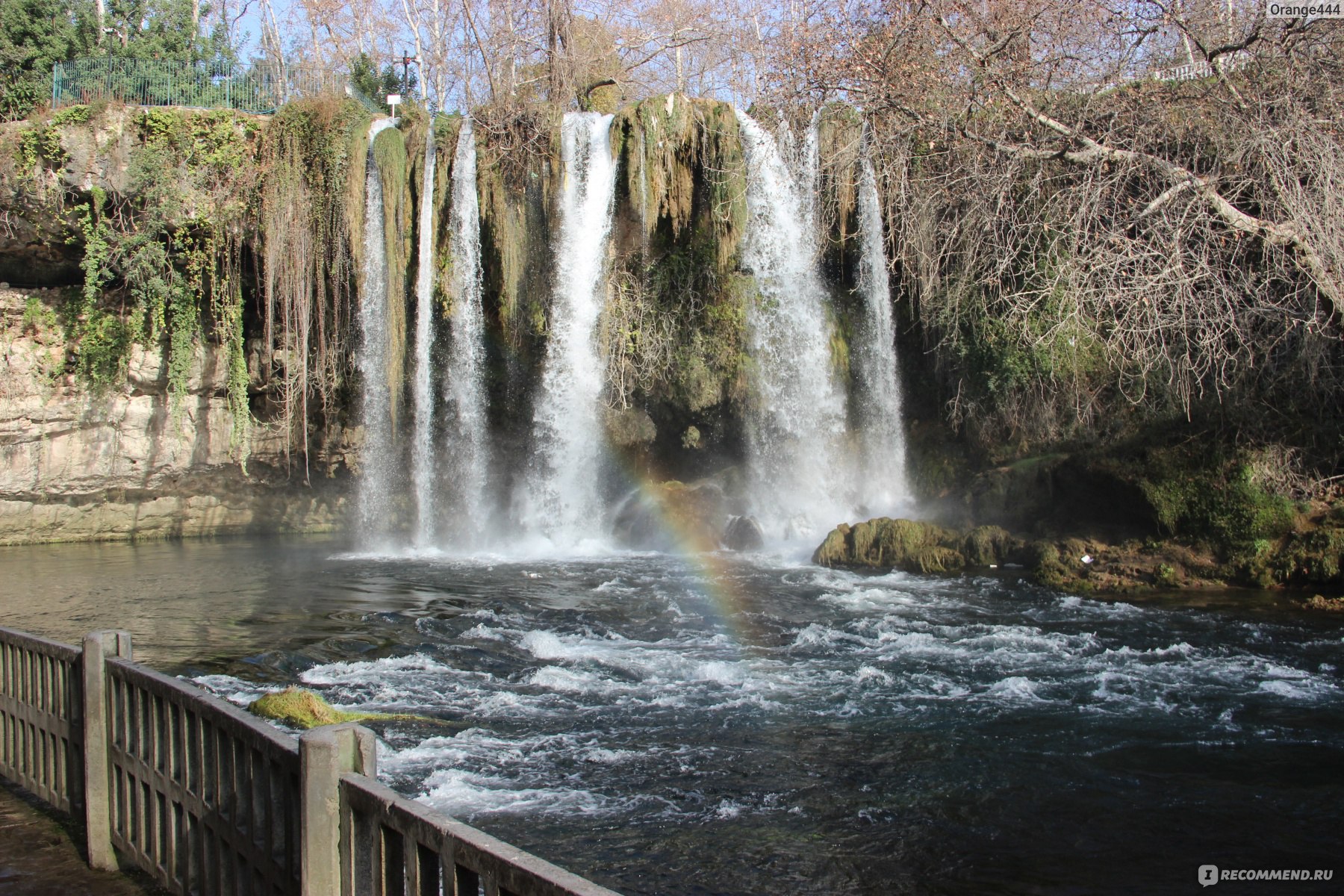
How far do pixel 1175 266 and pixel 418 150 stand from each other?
40.2 feet

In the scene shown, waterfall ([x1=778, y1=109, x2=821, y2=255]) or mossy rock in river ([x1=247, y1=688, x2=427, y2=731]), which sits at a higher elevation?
waterfall ([x1=778, y1=109, x2=821, y2=255])

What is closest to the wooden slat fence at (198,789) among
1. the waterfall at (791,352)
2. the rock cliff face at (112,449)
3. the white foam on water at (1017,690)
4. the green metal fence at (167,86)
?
the white foam on water at (1017,690)

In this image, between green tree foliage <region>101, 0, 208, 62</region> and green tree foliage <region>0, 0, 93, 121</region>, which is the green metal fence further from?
green tree foliage <region>101, 0, 208, 62</region>

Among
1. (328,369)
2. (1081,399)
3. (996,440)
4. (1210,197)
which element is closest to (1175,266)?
(1210,197)

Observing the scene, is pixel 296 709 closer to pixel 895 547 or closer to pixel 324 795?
pixel 324 795

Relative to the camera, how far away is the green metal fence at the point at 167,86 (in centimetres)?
1788

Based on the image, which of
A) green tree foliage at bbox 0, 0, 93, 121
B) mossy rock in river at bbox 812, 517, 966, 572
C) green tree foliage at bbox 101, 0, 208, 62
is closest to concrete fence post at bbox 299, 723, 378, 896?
mossy rock in river at bbox 812, 517, 966, 572

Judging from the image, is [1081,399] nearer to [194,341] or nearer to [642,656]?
[642,656]

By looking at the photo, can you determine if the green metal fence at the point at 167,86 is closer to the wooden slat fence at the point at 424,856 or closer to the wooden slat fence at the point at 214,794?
the wooden slat fence at the point at 214,794

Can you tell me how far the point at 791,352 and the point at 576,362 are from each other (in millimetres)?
3740

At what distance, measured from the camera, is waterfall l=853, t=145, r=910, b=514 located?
16.2 metres

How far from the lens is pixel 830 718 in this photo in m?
6.81

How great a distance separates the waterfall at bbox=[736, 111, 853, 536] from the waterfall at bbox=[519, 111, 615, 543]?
2.53m

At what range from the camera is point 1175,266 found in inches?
391
